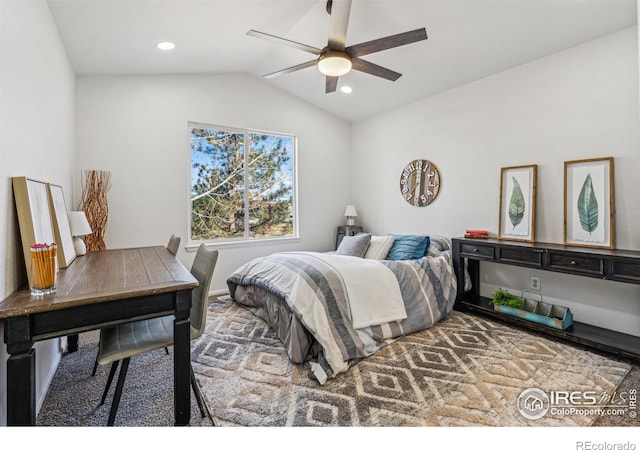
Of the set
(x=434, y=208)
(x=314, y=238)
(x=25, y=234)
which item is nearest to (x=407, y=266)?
(x=434, y=208)

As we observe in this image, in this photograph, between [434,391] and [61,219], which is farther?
[61,219]

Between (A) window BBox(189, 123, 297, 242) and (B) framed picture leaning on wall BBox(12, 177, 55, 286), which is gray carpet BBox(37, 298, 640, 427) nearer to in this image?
(B) framed picture leaning on wall BBox(12, 177, 55, 286)

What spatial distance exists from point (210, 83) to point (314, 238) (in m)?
2.65

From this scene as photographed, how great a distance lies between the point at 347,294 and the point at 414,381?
78cm

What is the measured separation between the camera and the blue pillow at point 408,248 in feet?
11.3

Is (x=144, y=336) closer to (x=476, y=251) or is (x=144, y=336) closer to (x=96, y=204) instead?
(x=96, y=204)

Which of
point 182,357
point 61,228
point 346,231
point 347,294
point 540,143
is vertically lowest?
point 182,357

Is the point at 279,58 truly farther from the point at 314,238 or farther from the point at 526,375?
the point at 526,375

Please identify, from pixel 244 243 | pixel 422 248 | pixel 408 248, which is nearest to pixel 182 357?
pixel 408 248

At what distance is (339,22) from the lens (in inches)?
86.3

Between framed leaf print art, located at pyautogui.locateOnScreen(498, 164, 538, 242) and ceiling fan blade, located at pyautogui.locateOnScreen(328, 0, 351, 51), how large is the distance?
88.6 inches

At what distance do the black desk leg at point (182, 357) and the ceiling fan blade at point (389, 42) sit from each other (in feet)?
7.01

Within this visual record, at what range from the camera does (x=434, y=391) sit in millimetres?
1977

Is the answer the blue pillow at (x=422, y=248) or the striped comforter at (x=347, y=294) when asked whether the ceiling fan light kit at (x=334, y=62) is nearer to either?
the striped comforter at (x=347, y=294)
